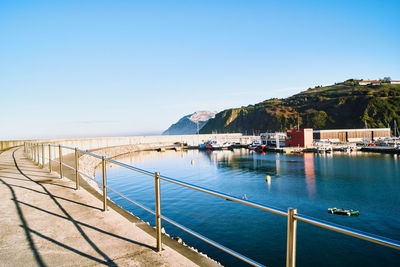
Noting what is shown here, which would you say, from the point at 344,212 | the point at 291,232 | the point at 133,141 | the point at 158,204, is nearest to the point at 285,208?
the point at 344,212

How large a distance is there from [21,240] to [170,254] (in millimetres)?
2599

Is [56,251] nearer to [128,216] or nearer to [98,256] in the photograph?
[98,256]

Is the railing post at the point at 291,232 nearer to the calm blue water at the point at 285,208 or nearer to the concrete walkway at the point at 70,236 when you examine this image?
the concrete walkway at the point at 70,236

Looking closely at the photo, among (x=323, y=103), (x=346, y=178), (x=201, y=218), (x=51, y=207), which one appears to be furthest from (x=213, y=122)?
(x=51, y=207)

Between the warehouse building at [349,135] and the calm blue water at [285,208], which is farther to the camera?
the warehouse building at [349,135]

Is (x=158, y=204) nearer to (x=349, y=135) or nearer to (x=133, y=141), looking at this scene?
(x=133, y=141)

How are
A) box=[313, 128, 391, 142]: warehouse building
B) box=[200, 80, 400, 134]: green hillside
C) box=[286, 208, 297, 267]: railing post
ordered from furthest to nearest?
1. box=[200, 80, 400, 134]: green hillside
2. box=[313, 128, 391, 142]: warehouse building
3. box=[286, 208, 297, 267]: railing post

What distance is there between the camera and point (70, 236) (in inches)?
171

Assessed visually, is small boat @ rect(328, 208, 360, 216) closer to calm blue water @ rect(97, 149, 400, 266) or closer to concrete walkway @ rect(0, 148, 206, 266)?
calm blue water @ rect(97, 149, 400, 266)

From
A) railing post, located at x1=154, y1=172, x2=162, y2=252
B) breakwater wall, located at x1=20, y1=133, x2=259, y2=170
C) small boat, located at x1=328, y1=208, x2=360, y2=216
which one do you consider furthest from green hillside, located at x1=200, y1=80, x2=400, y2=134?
railing post, located at x1=154, y1=172, x2=162, y2=252

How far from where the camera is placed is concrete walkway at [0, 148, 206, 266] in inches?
140

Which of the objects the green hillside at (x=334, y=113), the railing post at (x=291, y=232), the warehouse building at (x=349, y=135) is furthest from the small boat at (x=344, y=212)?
A: the green hillside at (x=334, y=113)

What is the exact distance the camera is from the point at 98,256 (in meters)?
3.62

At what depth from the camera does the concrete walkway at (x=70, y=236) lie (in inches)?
140
